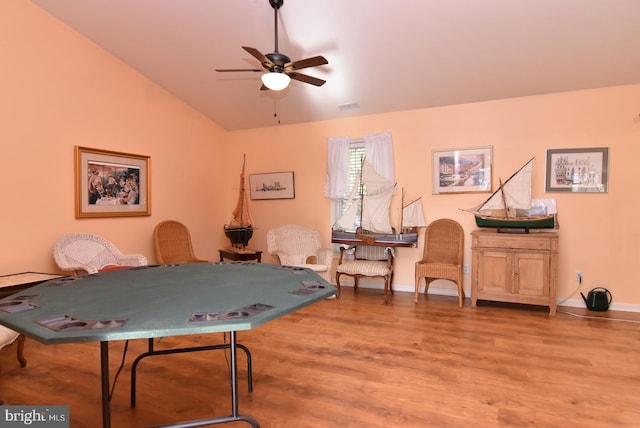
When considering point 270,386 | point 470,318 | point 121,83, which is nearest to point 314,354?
point 270,386

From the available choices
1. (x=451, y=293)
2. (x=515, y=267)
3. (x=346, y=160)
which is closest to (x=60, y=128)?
(x=346, y=160)

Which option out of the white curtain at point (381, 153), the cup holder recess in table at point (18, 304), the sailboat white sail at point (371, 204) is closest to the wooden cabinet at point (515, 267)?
the sailboat white sail at point (371, 204)

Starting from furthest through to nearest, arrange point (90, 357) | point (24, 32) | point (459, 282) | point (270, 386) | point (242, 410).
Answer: point (459, 282)
point (24, 32)
point (90, 357)
point (270, 386)
point (242, 410)

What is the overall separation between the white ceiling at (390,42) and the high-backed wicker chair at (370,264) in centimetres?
200

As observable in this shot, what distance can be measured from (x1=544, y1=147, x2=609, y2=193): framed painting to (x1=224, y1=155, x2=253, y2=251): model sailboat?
13.0ft

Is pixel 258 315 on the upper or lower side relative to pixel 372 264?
upper

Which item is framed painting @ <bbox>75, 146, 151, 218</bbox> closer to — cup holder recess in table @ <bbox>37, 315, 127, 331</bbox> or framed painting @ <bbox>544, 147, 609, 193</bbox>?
cup holder recess in table @ <bbox>37, 315, 127, 331</bbox>

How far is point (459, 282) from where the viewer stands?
4.02 metres

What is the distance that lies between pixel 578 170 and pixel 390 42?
2620 mm

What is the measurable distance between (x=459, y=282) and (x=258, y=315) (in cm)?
337

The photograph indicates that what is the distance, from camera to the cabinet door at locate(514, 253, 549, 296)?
3.72m

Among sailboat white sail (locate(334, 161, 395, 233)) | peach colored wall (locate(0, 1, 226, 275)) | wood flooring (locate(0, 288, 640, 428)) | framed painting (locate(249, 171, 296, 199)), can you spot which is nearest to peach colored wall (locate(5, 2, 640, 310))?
peach colored wall (locate(0, 1, 226, 275))

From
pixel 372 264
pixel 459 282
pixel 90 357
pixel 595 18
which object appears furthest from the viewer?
pixel 372 264

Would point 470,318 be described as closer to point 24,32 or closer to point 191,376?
point 191,376
